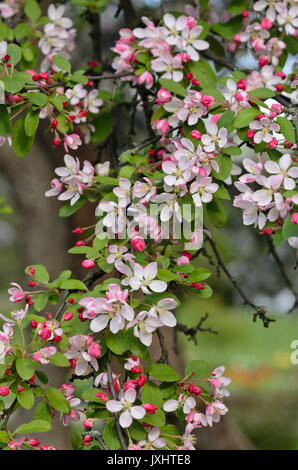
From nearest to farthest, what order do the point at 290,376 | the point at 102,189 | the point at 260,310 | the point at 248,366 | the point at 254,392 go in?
the point at 102,189 < the point at 260,310 < the point at 254,392 < the point at 290,376 < the point at 248,366

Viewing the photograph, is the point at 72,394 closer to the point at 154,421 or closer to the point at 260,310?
the point at 154,421

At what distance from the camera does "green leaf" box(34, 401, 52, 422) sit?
1.10 m

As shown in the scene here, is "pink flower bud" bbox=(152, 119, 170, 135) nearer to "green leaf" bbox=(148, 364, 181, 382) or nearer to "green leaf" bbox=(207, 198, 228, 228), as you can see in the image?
"green leaf" bbox=(207, 198, 228, 228)

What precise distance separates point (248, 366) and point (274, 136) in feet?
19.6

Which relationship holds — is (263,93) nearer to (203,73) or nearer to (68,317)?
(203,73)

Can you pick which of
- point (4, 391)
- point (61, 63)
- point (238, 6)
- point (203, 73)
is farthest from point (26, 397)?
point (238, 6)

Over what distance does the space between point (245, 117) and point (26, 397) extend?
80cm

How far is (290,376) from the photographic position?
254 inches

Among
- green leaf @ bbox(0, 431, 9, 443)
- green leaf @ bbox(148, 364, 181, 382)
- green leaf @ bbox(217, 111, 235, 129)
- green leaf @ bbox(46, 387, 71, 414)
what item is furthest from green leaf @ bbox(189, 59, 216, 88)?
green leaf @ bbox(0, 431, 9, 443)

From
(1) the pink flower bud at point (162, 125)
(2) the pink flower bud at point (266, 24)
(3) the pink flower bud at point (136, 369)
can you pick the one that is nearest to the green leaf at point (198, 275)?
(3) the pink flower bud at point (136, 369)

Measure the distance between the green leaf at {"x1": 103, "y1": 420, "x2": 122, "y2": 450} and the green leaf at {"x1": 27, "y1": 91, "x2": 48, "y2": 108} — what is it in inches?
29.8

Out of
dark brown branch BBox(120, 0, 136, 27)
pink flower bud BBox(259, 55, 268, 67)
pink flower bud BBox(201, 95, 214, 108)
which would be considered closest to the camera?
pink flower bud BBox(201, 95, 214, 108)

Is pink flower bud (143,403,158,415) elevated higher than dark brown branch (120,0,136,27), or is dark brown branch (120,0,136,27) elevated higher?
dark brown branch (120,0,136,27)
